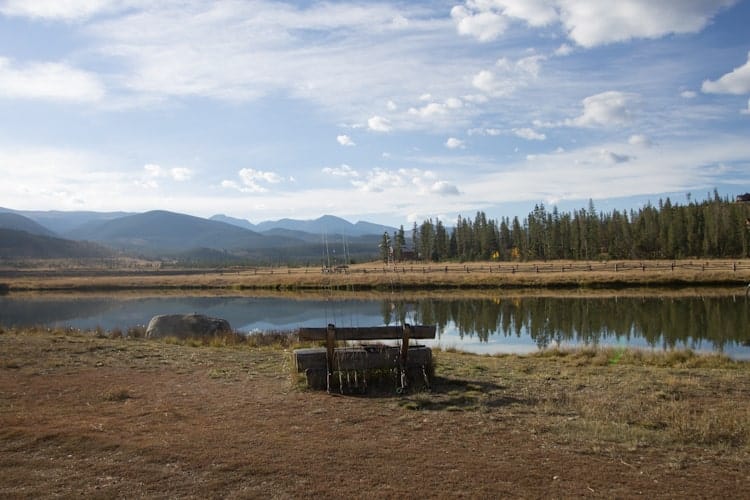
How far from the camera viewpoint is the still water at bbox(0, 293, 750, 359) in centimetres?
2467

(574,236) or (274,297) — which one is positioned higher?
(574,236)

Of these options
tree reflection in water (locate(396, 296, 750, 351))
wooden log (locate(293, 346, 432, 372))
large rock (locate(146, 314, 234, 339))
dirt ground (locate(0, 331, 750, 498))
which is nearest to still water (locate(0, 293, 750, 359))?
tree reflection in water (locate(396, 296, 750, 351))

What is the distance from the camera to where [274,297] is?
57.7 meters

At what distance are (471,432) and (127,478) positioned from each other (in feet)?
15.5

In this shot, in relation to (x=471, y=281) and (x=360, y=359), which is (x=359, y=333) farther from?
(x=471, y=281)

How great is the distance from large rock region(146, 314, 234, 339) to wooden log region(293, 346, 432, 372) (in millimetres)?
12342

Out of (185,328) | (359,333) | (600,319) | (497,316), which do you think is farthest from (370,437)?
(497,316)

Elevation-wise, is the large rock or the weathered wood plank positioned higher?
the weathered wood plank

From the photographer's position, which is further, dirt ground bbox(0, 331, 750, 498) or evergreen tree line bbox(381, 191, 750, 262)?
evergreen tree line bbox(381, 191, 750, 262)

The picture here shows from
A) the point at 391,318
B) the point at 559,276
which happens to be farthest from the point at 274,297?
the point at 559,276

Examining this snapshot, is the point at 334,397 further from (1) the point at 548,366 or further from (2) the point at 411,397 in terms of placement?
(1) the point at 548,366

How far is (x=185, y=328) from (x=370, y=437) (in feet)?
57.2

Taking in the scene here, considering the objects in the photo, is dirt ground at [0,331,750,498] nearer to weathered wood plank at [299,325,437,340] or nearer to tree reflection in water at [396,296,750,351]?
weathered wood plank at [299,325,437,340]

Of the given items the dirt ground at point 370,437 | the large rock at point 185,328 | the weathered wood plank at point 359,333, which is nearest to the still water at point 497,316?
the large rock at point 185,328
